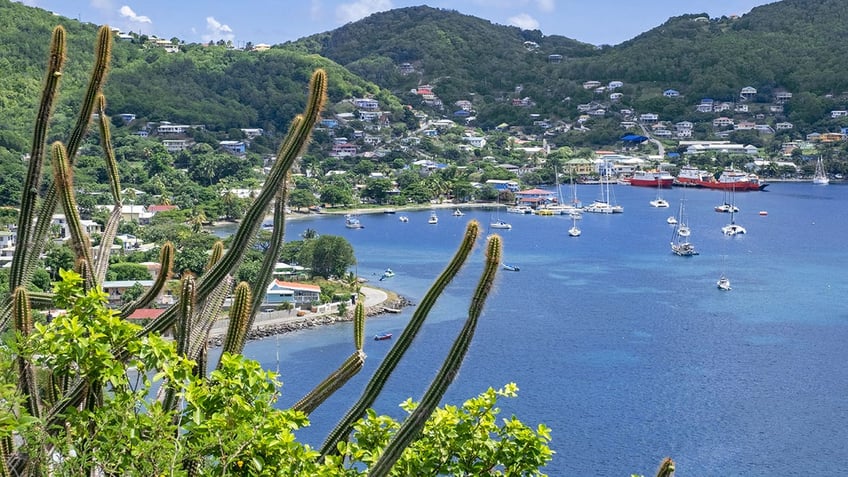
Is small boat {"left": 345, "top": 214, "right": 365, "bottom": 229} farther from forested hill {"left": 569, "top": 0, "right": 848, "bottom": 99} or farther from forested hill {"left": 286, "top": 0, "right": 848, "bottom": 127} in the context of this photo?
forested hill {"left": 569, "top": 0, "right": 848, "bottom": 99}

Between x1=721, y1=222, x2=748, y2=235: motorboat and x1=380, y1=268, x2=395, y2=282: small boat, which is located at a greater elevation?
x1=380, y1=268, x2=395, y2=282: small boat

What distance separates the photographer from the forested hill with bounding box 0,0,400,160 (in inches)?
2886

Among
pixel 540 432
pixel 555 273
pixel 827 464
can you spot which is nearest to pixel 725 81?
pixel 555 273

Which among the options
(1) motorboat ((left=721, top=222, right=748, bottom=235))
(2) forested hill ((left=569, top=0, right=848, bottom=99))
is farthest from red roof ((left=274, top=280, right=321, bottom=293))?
(2) forested hill ((left=569, top=0, right=848, bottom=99))

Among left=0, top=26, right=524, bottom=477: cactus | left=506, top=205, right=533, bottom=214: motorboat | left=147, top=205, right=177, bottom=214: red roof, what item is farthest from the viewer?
left=506, top=205, right=533, bottom=214: motorboat

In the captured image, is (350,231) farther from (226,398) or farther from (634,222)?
(226,398)

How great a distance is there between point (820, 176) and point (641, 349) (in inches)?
2440

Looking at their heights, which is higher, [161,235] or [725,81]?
[725,81]

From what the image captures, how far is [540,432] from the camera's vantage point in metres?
5.52

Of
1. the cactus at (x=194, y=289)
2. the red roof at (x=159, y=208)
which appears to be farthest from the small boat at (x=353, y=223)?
the cactus at (x=194, y=289)

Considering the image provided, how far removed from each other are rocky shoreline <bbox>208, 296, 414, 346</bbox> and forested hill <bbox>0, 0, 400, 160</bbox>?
34976mm

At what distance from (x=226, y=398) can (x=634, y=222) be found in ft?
191

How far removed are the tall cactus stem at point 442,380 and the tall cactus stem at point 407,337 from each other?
0.16 metres

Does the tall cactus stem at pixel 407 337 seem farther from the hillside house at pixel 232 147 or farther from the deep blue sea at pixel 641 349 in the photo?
the hillside house at pixel 232 147
